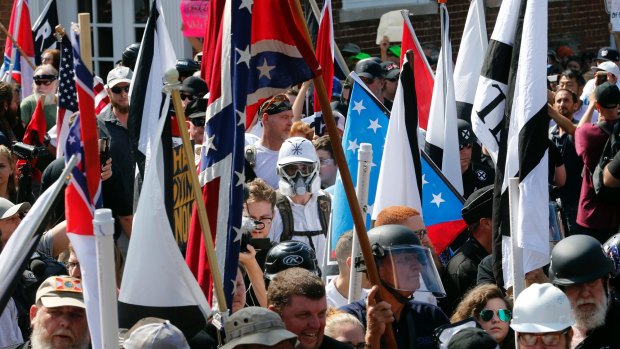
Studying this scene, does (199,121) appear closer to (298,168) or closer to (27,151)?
(298,168)

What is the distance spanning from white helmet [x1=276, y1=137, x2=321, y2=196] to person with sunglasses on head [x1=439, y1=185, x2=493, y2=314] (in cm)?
120

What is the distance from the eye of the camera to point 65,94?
8758 mm

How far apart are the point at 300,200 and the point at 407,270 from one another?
2612 mm

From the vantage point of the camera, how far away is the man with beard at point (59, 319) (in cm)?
593

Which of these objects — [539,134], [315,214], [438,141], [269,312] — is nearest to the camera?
[269,312]

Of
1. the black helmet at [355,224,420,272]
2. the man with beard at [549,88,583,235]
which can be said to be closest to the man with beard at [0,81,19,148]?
the man with beard at [549,88,583,235]

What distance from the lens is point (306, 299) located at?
19.6ft

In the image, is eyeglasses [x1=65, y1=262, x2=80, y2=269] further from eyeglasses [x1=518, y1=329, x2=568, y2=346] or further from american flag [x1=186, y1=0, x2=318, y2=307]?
eyeglasses [x1=518, y1=329, x2=568, y2=346]

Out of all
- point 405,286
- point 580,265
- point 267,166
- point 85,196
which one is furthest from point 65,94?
point 580,265

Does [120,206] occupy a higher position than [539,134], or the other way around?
[539,134]

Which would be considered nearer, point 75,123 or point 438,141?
point 75,123

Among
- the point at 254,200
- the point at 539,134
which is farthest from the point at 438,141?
the point at 539,134

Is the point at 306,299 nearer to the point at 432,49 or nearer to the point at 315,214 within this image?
the point at 315,214

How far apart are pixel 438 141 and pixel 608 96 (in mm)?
1516
